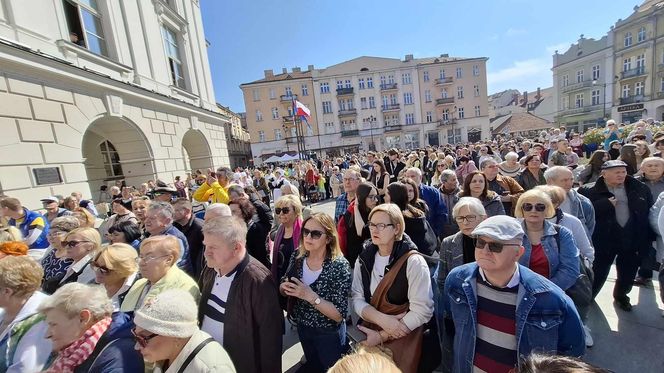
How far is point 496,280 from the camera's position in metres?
1.71

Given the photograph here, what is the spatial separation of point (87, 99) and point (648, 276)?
508 inches

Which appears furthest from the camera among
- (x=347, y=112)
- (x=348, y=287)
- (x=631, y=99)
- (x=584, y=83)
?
(x=347, y=112)

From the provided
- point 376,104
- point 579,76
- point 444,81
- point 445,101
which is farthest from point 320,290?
point 579,76

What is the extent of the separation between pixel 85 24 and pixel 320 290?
38.0 ft

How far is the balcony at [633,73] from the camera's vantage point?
1320 inches

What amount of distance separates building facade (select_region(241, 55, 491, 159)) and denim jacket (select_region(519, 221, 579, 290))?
42.7 m

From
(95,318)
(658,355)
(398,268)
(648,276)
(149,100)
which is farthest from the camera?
(149,100)

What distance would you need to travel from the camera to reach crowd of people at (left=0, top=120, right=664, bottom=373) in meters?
1.61

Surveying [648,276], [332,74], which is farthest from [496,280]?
[332,74]

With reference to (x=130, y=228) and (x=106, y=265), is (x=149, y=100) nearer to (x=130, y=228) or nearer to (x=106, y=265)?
(x=130, y=228)

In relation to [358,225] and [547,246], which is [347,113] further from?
[547,246]

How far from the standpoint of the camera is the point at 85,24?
28.8 feet

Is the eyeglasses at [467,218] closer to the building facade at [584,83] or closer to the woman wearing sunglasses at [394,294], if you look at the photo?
the woman wearing sunglasses at [394,294]

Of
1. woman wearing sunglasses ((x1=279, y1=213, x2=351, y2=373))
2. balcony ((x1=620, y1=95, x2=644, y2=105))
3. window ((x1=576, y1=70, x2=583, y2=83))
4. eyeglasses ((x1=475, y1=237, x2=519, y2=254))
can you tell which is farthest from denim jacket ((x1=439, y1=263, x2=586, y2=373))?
window ((x1=576, y1=70, x2=583, y2=83))
